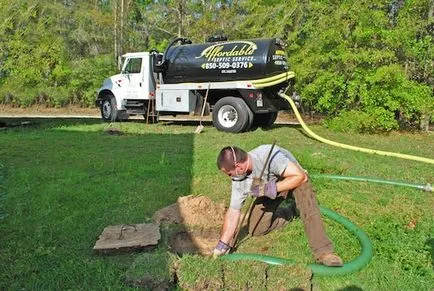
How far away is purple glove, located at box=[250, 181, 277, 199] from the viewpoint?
369 cm

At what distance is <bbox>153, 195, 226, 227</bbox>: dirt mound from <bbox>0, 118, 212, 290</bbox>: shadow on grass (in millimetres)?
208

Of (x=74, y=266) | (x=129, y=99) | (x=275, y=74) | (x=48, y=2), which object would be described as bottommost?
(x=74, y=266)

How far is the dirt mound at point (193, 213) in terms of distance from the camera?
15.9 feet

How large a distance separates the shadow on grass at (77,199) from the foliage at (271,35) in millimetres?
4996

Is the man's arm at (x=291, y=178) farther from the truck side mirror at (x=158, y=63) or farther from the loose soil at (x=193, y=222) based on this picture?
the truck side mirror at (x=158, y=63)

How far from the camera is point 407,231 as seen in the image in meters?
4.53

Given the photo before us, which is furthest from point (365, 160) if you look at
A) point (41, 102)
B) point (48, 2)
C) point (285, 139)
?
point (48, 2)

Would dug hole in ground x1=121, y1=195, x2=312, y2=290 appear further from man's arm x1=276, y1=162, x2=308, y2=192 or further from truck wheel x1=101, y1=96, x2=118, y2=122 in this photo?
truck wheel x1=101, y1=96, x2=118, y2=122

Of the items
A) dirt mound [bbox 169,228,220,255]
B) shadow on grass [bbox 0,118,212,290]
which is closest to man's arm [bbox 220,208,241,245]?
dirt mound [bbox 169,228,220,255]

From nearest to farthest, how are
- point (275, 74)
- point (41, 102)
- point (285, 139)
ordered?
point (285, 139) → point (275, 74) → point (41, 102)

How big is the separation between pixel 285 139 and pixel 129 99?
595 cm

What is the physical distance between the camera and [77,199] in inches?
220

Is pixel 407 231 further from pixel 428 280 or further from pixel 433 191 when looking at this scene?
pixel 433 191

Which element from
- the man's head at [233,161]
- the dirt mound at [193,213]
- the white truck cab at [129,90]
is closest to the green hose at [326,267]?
the man's head at [233,161]
